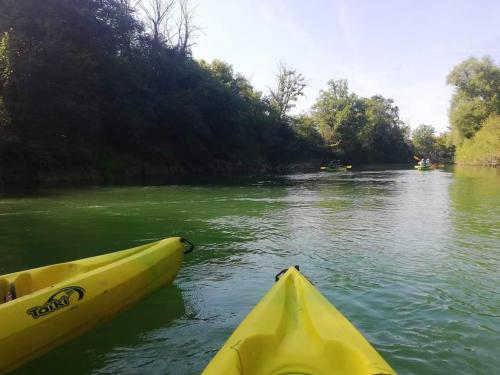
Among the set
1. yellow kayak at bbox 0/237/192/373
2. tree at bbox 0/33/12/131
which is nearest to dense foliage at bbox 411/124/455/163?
tree at bbox 0/33/12/131

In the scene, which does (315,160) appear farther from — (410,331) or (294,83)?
(410,331)

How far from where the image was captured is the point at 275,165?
55562mm

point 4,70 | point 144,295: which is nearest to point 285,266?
point 144,295

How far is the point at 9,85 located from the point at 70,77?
370 centimetres

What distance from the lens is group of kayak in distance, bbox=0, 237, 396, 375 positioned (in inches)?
116

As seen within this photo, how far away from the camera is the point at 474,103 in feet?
180

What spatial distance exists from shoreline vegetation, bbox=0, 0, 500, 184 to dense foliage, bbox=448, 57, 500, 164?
144mm

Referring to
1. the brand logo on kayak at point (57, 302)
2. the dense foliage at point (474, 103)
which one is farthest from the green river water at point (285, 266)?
the dense foliage at point (474, 103)

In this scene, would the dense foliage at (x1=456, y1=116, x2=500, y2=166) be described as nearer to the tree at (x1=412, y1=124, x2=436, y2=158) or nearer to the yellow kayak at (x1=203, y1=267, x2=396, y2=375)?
the tree at (x1=412, y1=124, x2=436, y2=158)

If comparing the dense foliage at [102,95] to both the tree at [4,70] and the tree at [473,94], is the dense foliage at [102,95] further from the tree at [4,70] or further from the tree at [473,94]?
the tree at [473,94]

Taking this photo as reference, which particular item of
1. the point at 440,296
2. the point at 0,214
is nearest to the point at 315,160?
the point at 0,214

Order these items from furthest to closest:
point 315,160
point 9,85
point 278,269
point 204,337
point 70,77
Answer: point 315,160 < point 70,77 < point 9,85 < point 278,269 < point 204,337

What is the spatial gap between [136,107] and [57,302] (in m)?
32.7

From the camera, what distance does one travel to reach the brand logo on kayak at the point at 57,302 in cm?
382
